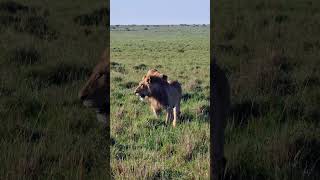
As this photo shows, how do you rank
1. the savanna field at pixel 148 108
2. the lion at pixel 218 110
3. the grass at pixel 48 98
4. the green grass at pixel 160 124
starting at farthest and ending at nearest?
the grass at pixel 48 98 < the savanna field at pixel 148 108 < the green grass at pixel 160 124 < the lion at pixel 218 110

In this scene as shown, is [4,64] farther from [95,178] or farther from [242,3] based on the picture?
[242,3]

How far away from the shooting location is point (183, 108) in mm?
4684

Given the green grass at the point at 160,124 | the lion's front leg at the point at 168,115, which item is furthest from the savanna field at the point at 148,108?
the lion's front leg at the point at 168,115

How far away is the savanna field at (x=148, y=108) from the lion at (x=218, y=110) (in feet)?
0.26

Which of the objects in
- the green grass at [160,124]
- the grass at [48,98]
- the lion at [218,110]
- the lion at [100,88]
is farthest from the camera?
the grass at [48,98]

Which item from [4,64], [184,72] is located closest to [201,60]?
[184,72]

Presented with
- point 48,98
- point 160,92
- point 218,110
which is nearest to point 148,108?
point 160,92

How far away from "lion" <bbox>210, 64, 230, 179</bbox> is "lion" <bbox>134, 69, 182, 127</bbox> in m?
0.34

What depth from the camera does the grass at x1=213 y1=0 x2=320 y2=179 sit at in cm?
Answer: 508

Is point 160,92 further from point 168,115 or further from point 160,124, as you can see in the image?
point 160,124

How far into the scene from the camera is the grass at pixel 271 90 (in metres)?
5.08

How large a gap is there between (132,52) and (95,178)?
43.7 inches

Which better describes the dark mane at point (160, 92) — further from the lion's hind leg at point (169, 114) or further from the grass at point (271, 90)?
the grass at point (271, 90)

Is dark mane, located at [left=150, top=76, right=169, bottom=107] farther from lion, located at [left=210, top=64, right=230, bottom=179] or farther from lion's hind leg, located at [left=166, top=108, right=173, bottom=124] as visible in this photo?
lion, located at [left=210, top=64, right=230, bottom=179]
